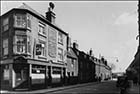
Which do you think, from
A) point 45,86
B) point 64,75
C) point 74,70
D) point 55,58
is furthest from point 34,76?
point 74,70

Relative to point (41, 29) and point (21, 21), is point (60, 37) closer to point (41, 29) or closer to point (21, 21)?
point (41, 29)

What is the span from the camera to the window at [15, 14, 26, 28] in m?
23.3

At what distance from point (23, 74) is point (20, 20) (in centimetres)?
667

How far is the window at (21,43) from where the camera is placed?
75.4ft

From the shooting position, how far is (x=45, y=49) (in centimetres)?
2709

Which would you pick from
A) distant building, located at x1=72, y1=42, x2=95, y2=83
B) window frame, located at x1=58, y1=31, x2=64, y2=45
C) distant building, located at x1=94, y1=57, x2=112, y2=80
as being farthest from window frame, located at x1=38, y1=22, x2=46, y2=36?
distant building, located at x1=94, y1=57, x2=112, y2=80

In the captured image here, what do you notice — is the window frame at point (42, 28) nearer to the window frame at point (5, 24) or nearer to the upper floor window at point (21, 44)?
the upper floor window at point (21, 44)

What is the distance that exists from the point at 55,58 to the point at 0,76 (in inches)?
348

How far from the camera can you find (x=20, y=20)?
76.9 ft

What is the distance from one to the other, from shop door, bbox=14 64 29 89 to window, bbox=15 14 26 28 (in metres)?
4.93

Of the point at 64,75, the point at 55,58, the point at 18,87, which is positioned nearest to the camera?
the point at 18,87

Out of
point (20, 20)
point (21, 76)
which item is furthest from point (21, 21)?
point (21, 76)

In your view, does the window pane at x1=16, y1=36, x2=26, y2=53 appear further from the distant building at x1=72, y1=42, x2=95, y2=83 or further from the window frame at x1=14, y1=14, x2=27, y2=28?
the distant building at x1=72, y1=42, x2=95, y2=83

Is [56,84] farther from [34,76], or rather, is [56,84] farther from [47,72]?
[34,76]
